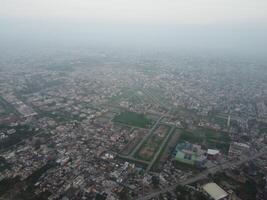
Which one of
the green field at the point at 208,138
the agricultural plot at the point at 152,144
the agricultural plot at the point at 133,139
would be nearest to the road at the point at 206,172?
the green field at the point at 208,138

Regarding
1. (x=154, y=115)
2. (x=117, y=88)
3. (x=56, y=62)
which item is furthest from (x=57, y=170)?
(x=56, y=62)

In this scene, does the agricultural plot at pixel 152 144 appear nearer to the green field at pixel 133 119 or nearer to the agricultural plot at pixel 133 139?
the agricultural plot at pixel 133 139

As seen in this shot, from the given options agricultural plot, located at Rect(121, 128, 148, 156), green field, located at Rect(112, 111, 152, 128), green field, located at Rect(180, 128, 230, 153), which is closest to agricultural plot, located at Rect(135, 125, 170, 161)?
agricultural plot, located at Rect(121, 128, 148, 156)

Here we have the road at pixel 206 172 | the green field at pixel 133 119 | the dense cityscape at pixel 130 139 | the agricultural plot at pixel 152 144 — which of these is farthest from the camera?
the green field at pixel 133 119

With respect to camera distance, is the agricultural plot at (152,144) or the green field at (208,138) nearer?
the agricultural plot at (152,144)

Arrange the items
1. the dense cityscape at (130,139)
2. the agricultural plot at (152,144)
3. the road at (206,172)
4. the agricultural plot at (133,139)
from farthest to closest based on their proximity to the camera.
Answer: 1. the agricultural plot at (133,139)
2. the agricultural plot at (152,144)
3. the dense cityscape at (130,139)
4. the road at (206,172)

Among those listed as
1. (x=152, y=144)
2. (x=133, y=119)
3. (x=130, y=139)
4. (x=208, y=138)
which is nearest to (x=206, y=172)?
(x=152, y=144)

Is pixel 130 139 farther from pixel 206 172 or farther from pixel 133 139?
pixel 206 172

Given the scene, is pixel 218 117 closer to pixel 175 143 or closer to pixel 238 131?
pixel 238 131
